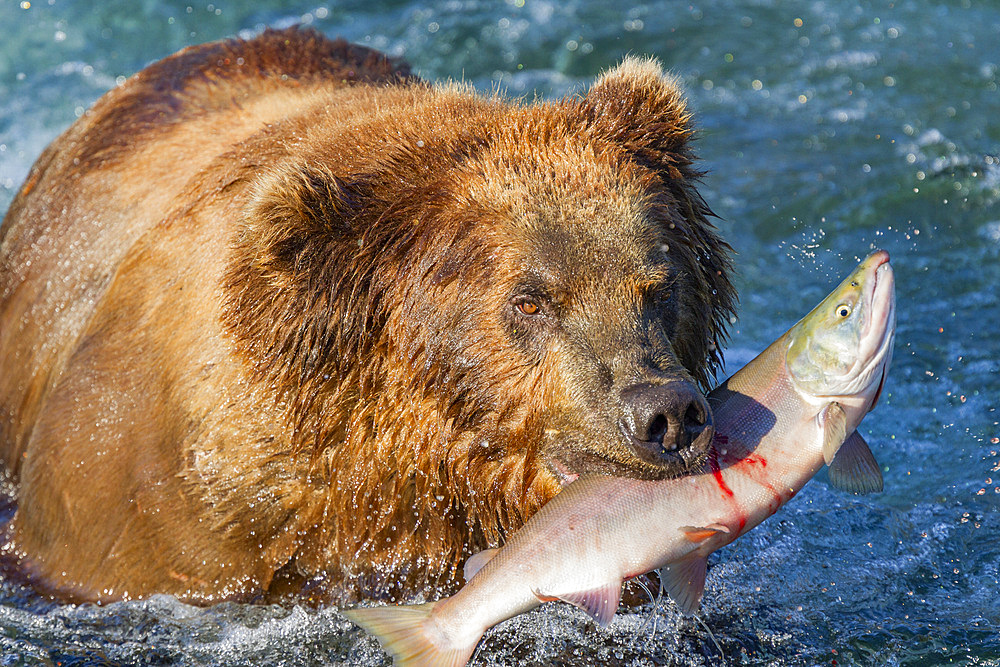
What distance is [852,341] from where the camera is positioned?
3176 millimetres

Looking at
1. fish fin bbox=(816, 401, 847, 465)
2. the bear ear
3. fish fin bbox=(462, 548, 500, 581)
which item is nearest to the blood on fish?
fish fin bbox=(816, 401, 847, 465)

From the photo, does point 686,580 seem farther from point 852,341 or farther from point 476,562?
point 852,341

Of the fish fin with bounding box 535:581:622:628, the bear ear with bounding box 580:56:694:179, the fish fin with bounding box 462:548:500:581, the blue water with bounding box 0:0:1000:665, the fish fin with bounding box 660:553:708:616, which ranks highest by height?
the bear ear with bounding box 580:56:694:179

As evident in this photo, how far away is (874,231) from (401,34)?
4.71m

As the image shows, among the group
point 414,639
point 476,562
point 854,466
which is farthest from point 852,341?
point 414,639

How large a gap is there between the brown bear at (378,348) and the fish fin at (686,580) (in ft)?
0.98

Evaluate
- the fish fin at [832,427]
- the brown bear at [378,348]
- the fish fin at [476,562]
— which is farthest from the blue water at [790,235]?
the fish fin at [832,427]

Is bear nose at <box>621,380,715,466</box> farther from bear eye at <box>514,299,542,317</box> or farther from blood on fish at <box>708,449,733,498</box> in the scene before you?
bear eye at <box>514,299,542,317</box>

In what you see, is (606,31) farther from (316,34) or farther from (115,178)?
(115,178)

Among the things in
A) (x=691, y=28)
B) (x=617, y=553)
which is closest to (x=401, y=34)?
(x=691, y=28)

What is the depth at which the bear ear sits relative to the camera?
4.02 meters

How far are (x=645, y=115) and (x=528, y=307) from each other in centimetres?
99

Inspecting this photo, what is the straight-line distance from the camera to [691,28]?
1011cm

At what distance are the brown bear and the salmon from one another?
135 mm
